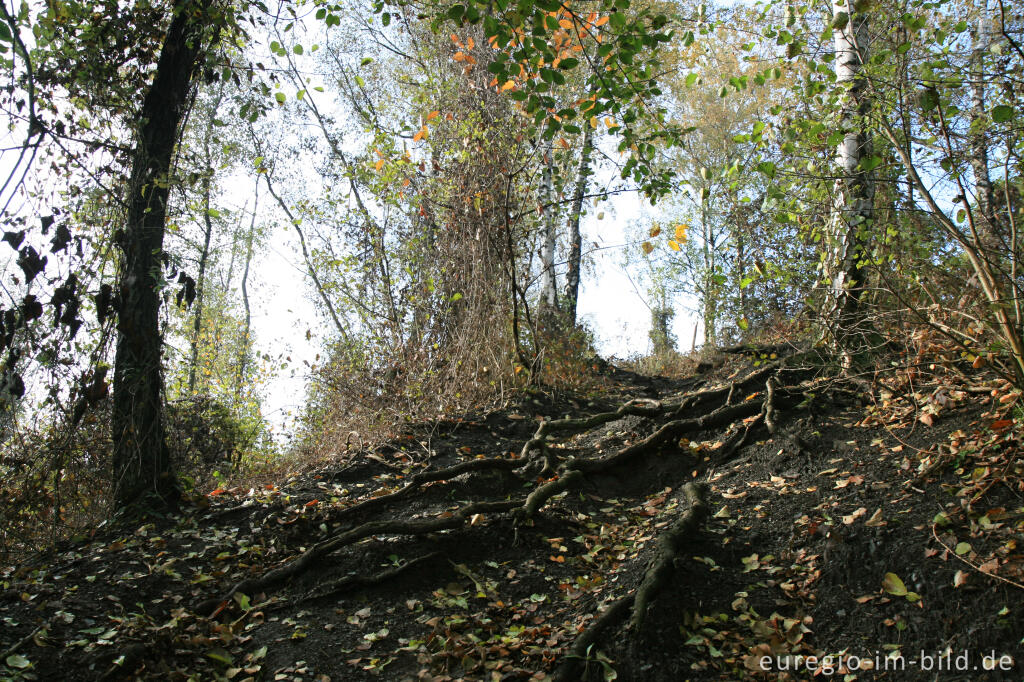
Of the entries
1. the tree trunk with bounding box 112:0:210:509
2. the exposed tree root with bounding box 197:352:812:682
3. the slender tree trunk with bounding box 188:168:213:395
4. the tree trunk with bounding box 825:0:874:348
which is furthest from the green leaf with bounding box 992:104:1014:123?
the slender tree trunk with bounding box 188:168:213:395

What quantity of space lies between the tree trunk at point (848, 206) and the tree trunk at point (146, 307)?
5150mm

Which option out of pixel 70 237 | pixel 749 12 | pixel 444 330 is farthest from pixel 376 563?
pixel 749 12

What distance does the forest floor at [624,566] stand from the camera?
311 cm

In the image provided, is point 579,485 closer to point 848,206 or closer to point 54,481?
point 848,206

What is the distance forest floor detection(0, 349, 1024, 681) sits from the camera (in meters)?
3.11

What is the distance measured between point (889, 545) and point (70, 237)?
5.40m

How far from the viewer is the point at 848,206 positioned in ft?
16.9

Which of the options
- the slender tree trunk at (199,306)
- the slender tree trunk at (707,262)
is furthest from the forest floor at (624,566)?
the slender tree trunk at (707,262)

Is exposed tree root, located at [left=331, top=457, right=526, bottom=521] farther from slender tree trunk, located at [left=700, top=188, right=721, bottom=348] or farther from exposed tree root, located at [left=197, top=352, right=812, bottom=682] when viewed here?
slender tree trunk, located at [left=700, top=188, right=721, bottom=348]

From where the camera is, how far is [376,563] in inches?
169

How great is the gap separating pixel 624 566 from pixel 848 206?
3.47m

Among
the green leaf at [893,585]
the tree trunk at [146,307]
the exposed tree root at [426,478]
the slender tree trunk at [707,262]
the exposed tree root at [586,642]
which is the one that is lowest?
the exposed tree root at [586,642]

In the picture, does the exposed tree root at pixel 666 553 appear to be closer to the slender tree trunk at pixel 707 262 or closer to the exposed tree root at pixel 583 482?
the exposed tree root at pixel 583 482

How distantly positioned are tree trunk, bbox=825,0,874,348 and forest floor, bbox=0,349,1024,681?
57 cm
